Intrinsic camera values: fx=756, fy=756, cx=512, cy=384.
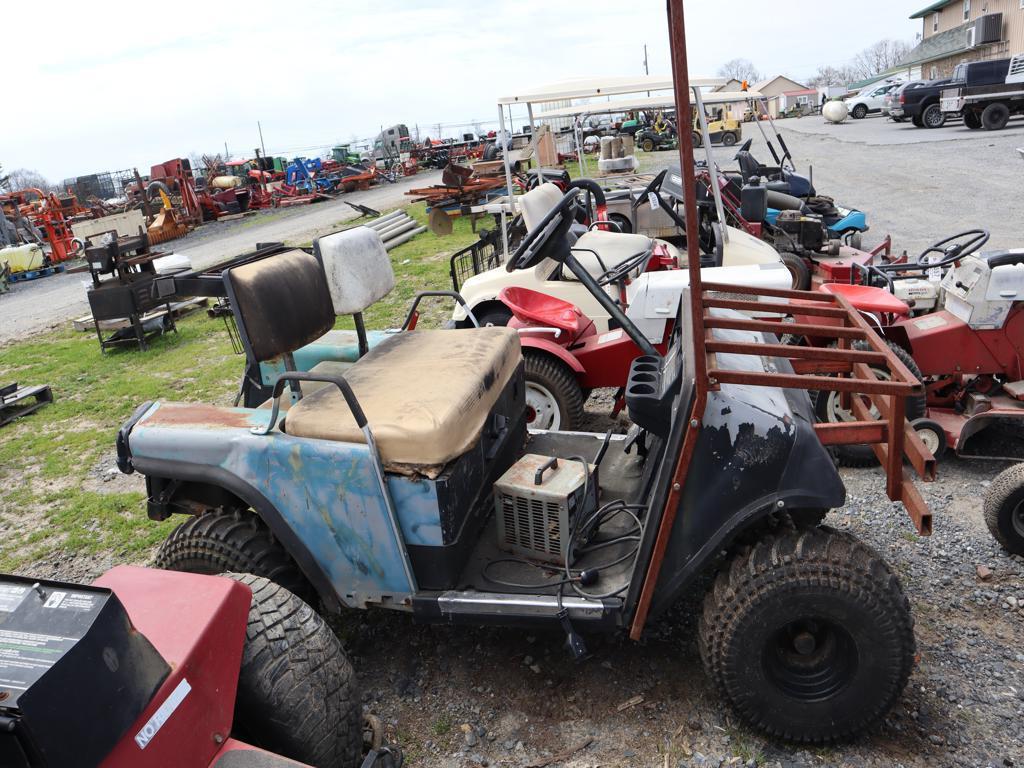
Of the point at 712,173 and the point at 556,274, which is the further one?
the point at 712,173

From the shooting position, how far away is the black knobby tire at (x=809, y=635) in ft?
8.05

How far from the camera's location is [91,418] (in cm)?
708

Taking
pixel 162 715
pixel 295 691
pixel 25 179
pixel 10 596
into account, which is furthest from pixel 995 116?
pixel 25 179

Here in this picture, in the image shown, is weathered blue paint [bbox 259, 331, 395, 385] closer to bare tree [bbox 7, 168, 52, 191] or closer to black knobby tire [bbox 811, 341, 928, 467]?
black knobby tire [bbox 811, 341, 928, 467]

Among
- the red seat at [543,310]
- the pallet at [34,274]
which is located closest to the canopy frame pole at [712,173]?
the red seat at [543,310]

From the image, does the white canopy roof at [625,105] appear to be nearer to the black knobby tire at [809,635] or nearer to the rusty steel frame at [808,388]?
the rusty steel frame at [808,388]

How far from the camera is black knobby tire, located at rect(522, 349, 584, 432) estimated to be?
16.0 feet

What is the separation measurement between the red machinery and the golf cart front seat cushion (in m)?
17.5

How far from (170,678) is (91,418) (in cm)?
607

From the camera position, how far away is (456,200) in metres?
17.3

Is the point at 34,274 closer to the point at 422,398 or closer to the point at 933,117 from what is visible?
the point at 422,398

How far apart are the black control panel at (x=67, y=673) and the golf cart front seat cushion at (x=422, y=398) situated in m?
1.08

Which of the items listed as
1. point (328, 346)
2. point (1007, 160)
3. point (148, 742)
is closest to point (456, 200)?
point (1007, 160)

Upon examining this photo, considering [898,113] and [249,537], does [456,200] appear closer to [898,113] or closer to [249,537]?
[249,537]
